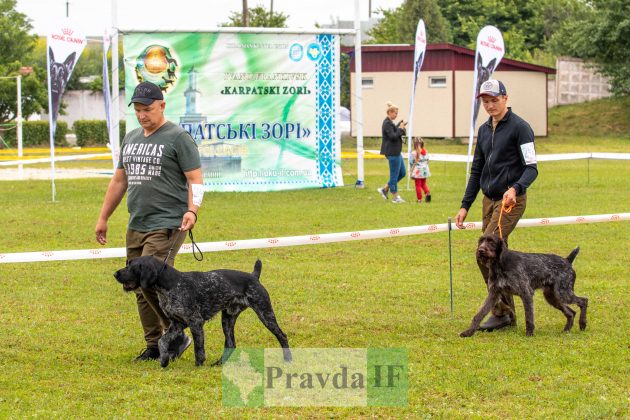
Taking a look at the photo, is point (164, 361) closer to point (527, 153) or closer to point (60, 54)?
point (527, 153)

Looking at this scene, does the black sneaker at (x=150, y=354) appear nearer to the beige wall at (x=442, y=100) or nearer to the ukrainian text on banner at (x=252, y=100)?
the ukrainian text on banner at (x=252, y=100)

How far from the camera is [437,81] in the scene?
41500 mm

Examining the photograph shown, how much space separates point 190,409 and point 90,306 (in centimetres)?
368

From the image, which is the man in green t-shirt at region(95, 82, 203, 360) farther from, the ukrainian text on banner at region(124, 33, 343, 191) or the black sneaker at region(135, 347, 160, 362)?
the ukrainian text on banner at region(124, 33, 343, 191)

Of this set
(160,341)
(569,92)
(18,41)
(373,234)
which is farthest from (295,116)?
(18,41)

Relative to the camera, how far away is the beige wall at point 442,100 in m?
41.2

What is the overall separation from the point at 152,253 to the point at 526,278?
2.92 meters

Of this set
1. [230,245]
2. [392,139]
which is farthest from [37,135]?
[230,245]

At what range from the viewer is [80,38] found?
62.7 ft

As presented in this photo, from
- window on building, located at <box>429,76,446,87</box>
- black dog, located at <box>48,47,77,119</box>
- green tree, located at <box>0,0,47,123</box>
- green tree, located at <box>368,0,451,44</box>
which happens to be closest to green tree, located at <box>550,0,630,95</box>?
window on building, located at <box>429,76,446,87</box>

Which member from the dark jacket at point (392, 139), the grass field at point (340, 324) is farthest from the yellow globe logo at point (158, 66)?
the dark jacket at point (392, 139)

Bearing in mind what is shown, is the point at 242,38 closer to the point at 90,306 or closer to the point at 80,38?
the point at 80,38

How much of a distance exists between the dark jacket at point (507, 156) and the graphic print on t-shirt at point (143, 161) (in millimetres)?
2715

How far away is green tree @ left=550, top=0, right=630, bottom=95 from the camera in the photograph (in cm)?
4244
